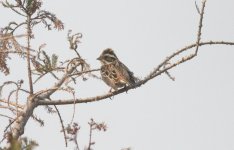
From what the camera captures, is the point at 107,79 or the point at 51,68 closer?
the point at 51,68

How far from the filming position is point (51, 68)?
6352 millimetres

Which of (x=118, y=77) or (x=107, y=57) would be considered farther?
(x=107, y=57)

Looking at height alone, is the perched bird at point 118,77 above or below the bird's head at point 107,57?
below

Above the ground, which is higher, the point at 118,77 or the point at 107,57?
the point at 107,57

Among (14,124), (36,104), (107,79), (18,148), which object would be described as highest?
(107,79)

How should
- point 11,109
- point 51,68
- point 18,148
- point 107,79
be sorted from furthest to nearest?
point 107,79, point 51,68, point 11,109, point 18,148

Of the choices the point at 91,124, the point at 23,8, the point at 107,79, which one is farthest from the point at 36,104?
the point at 107,79

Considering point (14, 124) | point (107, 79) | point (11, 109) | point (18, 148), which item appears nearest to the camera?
point (18, 148)

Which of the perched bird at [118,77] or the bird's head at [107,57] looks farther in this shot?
the bird's head at [107,57]

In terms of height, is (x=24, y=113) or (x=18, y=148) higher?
(x=24, y=113)

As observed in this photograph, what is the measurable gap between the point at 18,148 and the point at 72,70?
408 cm

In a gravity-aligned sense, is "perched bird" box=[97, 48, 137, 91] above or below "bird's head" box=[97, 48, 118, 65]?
below

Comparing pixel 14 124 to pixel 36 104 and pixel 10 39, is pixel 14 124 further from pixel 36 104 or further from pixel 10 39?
pixel 10 39

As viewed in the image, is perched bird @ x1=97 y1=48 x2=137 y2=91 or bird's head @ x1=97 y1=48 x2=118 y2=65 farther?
bird's head @ x1=97 y1=48 x2=118 y2=65
